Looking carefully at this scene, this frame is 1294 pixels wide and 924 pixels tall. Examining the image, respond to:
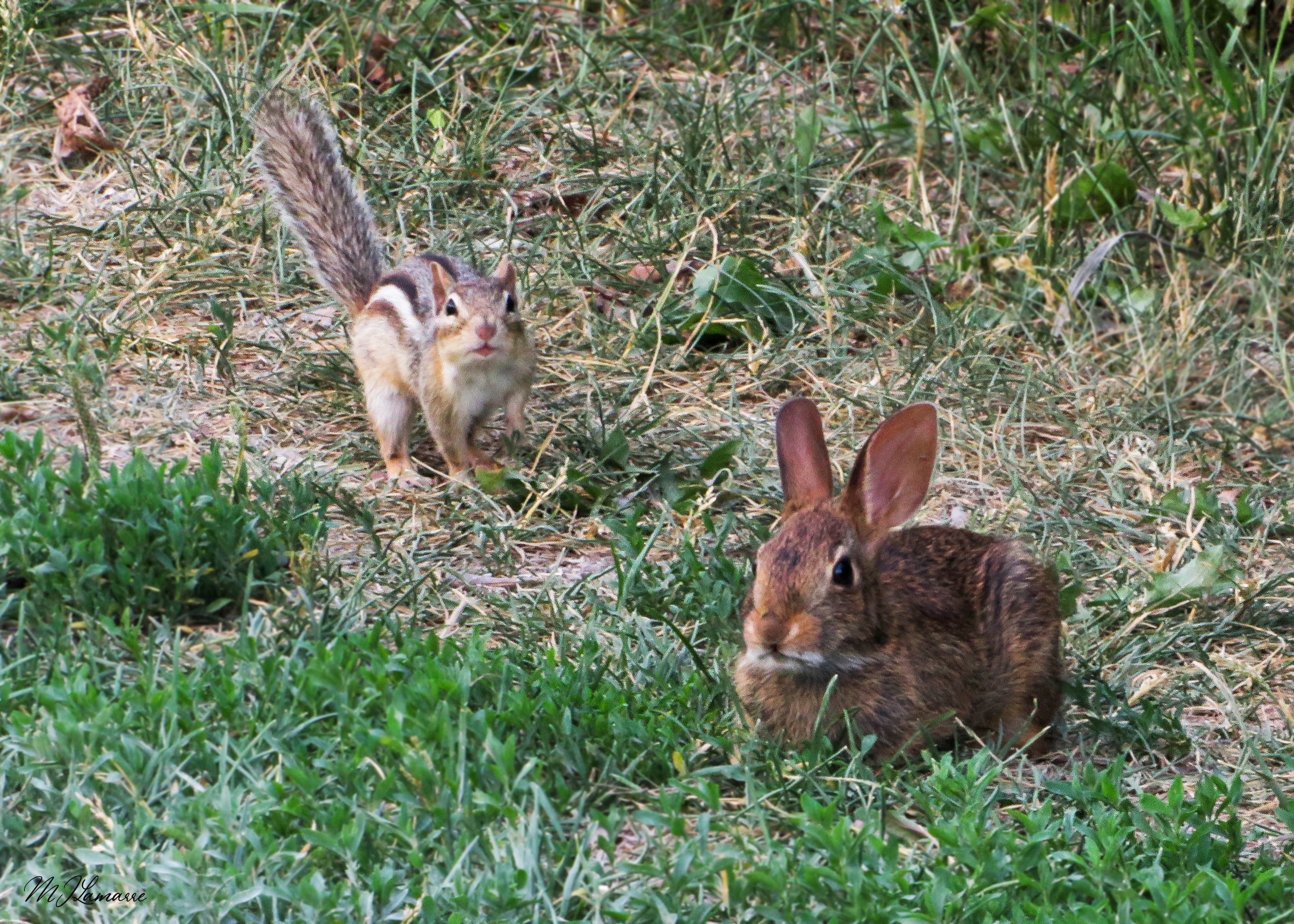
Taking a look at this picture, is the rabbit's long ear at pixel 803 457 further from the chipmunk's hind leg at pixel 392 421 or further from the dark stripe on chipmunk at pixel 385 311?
the dark stripe on chipmunk at pixel 385 311

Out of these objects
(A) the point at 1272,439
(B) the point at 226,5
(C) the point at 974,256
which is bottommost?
(A) the point at 1272,439

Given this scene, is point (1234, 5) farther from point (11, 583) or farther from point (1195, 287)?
point (11, 583)

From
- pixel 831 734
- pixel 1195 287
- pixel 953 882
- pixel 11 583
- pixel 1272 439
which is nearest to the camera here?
pixel 953 882

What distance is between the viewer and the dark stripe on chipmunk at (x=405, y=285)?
5.46 m

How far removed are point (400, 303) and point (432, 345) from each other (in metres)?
0.22

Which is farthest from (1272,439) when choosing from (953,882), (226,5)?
(226,5)

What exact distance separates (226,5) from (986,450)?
3842mm

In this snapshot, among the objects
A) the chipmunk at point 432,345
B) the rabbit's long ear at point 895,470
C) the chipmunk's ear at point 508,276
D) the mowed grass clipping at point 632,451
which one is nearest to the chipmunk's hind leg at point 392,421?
the chipmunk at point 432,345

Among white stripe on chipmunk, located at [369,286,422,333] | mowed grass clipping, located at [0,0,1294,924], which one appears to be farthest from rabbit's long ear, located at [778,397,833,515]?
white stripe on chipmunk, located at [369,286,422,333]

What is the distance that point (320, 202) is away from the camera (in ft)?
19.1

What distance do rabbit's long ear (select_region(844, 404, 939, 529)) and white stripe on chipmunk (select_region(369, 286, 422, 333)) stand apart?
80.5 inches

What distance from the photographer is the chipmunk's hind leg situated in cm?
537

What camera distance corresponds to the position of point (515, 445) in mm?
5379

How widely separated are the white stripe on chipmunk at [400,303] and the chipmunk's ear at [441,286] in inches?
3.5
